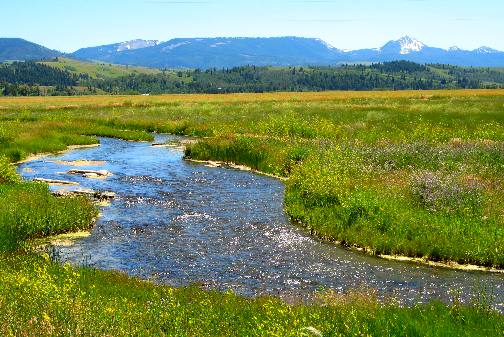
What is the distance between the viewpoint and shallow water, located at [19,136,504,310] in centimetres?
1773

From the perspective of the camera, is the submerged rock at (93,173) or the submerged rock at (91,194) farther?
the submerged rock at (93,173)

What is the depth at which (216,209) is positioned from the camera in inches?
1109

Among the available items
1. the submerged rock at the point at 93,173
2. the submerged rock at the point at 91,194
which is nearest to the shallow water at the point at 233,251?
the submerged rock at the point at 91,194

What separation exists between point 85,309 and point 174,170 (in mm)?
30001

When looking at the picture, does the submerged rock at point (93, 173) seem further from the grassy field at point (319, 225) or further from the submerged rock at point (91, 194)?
the grassy field at point (319, 225)

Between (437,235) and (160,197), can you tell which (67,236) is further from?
(437,235)

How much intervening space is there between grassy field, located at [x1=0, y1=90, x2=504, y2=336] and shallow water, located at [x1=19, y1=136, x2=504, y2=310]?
4.71 feet

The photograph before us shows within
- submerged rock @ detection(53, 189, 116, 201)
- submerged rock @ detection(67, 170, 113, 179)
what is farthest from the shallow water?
submerged rock @ detection(67, 170, 113, 179)

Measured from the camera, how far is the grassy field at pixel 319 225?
11242 millimetres

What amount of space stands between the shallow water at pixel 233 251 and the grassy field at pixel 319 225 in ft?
4.71

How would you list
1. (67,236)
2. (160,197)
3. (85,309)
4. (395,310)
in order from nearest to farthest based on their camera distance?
(85,309) → (395,310) → (67,236) → (160,197)

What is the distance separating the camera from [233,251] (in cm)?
2134

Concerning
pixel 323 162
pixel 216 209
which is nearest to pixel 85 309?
pixel 216 209

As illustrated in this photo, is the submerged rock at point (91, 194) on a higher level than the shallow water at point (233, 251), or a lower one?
higher
